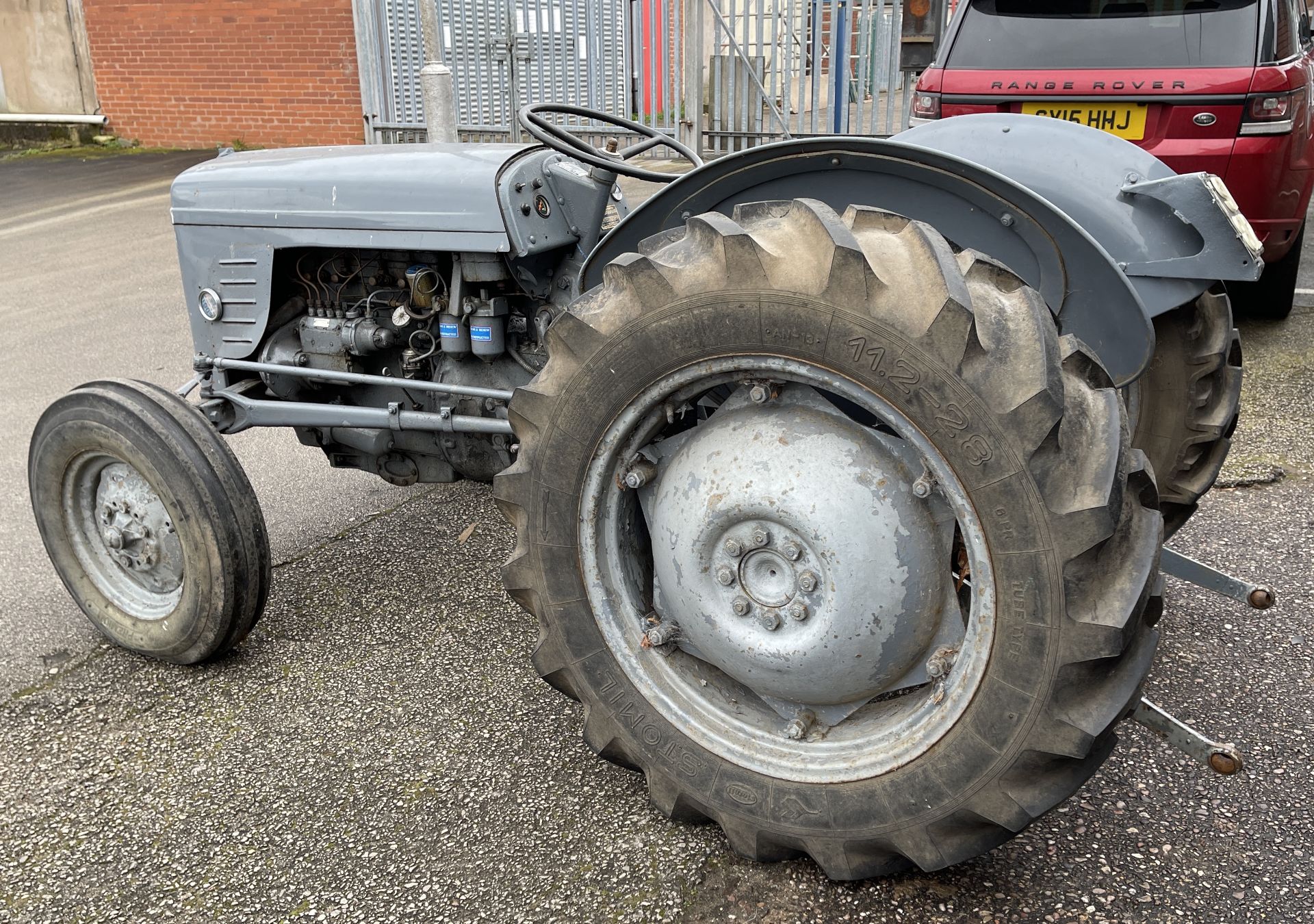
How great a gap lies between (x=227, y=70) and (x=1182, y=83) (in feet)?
36.0

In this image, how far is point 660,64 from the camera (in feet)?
33.0

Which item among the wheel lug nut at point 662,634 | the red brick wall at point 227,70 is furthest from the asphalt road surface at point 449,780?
the red brick wall at point 227,70

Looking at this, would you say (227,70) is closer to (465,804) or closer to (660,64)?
(660,64)

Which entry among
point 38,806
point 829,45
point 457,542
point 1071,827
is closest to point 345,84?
point 829,45

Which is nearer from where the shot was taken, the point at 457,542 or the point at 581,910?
the point at 581,910

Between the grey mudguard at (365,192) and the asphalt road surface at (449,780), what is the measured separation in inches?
45.6

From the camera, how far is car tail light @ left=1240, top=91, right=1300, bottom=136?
16.5ft

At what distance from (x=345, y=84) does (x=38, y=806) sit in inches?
438

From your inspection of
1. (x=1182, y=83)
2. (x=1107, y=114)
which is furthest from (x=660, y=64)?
(x=1182, y=83)

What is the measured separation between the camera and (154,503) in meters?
3.04

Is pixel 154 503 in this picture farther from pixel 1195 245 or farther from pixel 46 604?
pixel 1195 245

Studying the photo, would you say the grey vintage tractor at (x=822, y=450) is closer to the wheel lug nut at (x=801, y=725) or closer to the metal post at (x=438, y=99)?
the wheel lug nut at (x=801, y=725)

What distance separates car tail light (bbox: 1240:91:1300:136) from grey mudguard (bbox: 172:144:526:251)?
12.3ft

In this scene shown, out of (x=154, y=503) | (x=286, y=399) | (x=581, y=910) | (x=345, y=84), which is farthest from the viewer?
(x=345, y=84)
